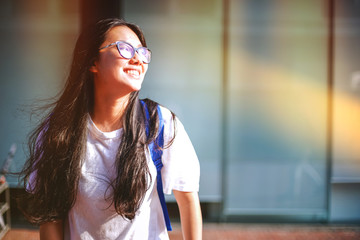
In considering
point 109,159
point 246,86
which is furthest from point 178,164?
point 246,86

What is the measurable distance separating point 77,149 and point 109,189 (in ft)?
0.70

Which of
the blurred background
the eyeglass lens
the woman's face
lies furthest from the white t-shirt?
the blurred background

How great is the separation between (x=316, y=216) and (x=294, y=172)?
2.29 ft

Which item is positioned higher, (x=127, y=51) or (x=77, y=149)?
(x=127, y=51)

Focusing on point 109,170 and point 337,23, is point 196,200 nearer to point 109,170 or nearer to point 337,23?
point 109,170

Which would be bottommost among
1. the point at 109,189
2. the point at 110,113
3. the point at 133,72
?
the point at 109,189

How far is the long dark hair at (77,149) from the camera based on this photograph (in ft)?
4.98

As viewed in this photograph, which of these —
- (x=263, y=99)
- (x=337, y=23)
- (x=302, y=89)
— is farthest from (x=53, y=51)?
(x=337, y=23)

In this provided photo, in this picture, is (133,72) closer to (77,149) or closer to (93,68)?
(93,68)

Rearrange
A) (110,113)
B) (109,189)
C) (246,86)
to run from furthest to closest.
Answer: (246,86) < (110,113) < (109,189)

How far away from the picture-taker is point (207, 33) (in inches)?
199

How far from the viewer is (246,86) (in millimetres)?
5164

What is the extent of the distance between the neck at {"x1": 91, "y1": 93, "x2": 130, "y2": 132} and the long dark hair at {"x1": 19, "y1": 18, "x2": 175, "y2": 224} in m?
0.03

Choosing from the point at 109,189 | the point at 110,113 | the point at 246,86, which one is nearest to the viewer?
the point at 109,189
